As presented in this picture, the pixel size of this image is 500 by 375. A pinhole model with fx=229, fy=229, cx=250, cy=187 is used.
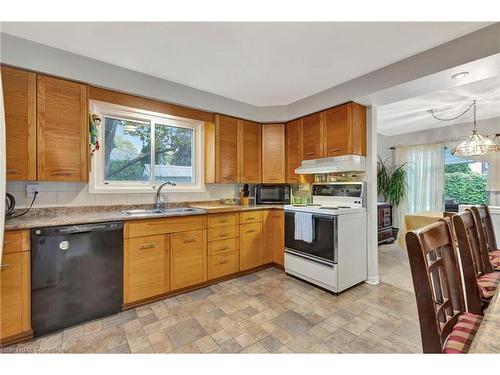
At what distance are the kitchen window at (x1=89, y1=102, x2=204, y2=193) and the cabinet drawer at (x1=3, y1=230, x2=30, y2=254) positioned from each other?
2.69 ft

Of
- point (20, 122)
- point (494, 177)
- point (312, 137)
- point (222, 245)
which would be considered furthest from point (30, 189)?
point (494, 177)

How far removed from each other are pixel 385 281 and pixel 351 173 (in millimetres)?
1408

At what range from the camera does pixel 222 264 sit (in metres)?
2.84

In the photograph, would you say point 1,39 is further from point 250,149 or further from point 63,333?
point 250,149

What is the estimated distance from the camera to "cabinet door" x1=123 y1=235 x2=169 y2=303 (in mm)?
2178

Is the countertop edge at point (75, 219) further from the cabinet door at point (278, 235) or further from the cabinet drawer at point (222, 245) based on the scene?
the cabinet door at point (278, 235)

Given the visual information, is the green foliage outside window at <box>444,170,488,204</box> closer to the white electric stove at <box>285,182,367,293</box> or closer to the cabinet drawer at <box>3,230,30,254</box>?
the white electric stove at <box>285,182,367,293</box>

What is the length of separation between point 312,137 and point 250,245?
172cm

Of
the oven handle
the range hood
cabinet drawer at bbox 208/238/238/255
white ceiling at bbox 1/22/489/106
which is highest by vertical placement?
white ceiling at bbox 1/22/489/106

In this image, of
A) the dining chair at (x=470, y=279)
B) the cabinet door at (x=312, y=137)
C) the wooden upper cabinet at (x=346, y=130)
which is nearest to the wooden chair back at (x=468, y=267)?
the dining chair at (x=470, y=279)

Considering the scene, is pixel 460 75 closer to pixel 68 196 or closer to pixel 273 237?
pixel 273 237

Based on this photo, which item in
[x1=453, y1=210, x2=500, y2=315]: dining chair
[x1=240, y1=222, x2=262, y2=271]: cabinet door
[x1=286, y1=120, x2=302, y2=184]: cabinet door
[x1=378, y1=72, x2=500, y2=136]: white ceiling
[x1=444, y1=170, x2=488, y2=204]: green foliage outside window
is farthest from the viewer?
[x1=444, y1=170, x2=488, y2=204]: green foliage outside window

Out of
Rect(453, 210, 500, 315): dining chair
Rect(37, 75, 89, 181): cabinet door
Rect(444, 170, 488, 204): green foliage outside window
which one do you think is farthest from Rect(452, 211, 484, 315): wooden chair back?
Rect(444, 170, 488, 204): green foliage outside window
